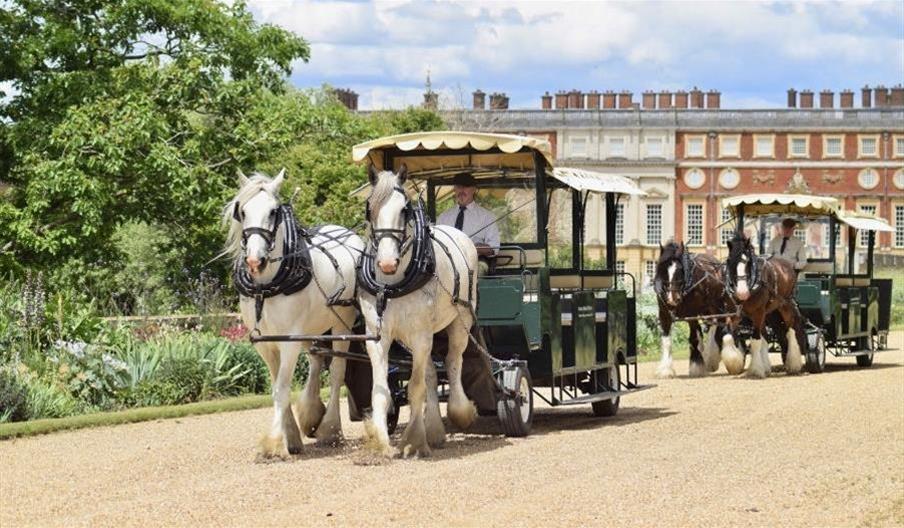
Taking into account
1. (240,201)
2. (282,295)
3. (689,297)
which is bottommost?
(689,297)

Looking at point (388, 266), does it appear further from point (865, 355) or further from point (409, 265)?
point (865, 355)

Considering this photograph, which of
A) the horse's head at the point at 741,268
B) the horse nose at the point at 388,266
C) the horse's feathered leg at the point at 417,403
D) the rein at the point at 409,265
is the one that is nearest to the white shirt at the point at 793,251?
the horse's head at the point at 741,268

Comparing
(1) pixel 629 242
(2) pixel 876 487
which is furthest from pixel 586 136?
(2) pixel 876 487

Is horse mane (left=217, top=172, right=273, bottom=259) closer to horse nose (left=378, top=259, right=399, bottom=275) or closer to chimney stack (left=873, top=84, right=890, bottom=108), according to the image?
horse nose (left=378, top=259, right=399, bottom=275)

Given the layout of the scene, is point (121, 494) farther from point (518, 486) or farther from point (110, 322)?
point (110, 322)

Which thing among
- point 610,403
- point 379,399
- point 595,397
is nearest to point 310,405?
point 379,399

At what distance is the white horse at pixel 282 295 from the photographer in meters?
12.4

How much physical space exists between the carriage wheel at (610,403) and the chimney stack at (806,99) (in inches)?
3507

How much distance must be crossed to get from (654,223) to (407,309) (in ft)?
294

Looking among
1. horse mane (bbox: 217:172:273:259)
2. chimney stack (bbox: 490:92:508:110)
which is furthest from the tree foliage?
chimney stack (bbox: 490:92:508:110)

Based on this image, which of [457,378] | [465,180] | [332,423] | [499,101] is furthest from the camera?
[499,101]

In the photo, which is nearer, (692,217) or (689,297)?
(689,297)

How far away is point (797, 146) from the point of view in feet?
328

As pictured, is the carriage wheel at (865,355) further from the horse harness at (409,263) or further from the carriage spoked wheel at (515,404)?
the horse harness at (409,263)
